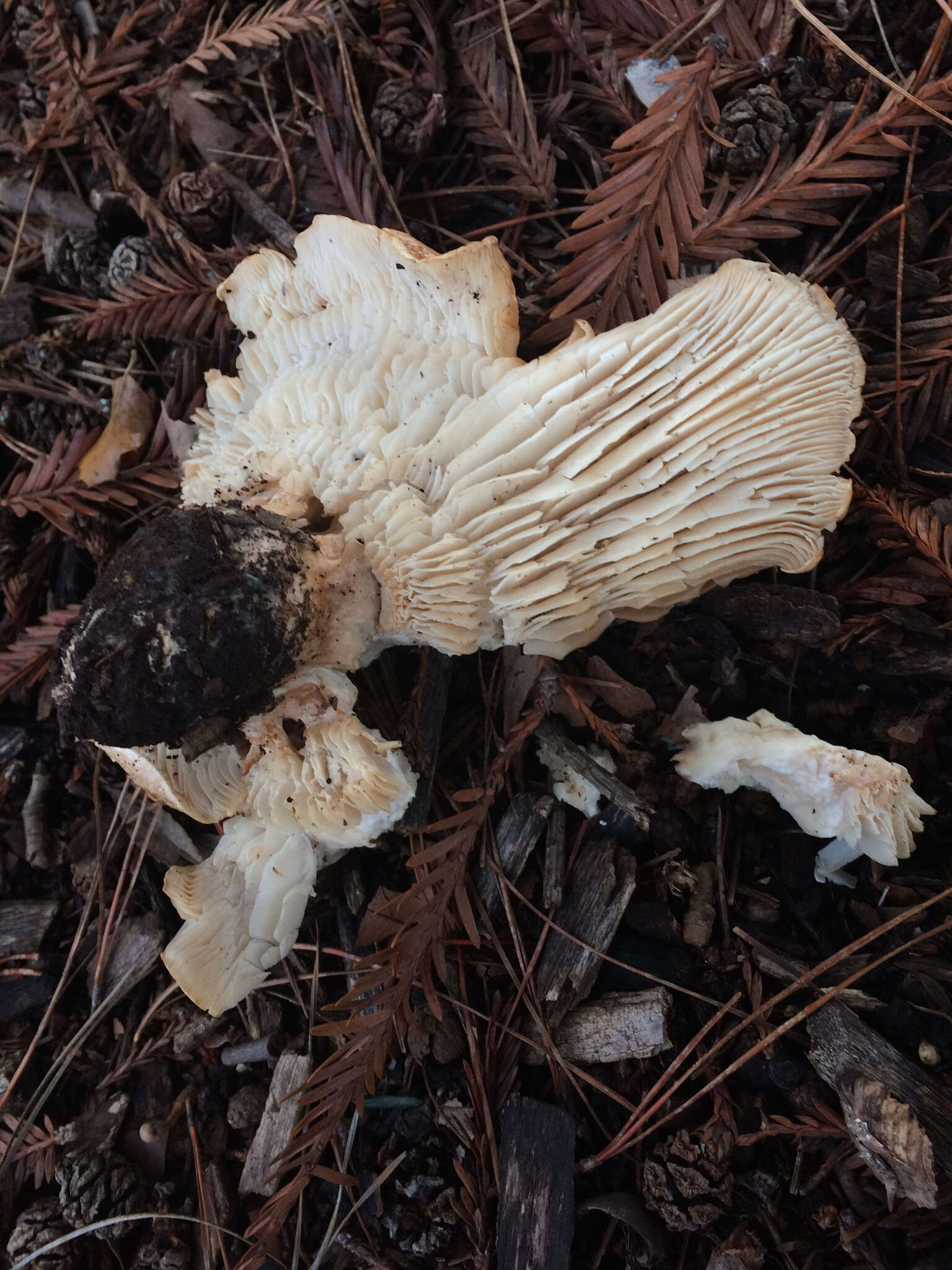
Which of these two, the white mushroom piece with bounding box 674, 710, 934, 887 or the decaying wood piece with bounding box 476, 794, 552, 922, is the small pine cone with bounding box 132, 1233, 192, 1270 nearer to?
the decaying wood piece with bounding box 476, 794, 552, 922

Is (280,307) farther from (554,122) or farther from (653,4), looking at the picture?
(653,4)

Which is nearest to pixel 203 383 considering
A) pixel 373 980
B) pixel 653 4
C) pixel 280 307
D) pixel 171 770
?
pixel 280 307

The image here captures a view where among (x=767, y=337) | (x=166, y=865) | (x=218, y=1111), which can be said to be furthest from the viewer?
(x=166, y=865)

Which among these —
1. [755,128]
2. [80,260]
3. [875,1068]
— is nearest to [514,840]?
[875,1068]

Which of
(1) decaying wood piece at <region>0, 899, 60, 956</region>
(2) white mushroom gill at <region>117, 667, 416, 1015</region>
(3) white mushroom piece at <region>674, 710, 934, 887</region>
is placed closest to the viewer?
(3) white mushroom piece at <region>674, 710, 934, 887</region>

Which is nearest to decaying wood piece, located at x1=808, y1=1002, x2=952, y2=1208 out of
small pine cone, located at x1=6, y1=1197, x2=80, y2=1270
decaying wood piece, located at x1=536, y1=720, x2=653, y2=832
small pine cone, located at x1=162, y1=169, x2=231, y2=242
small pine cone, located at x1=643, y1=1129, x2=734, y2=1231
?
small pine cone, located at x1=643, y1=1129, x2=734, y2=1231

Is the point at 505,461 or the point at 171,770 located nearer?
the point at 505,461

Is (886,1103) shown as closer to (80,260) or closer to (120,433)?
(120,433)
